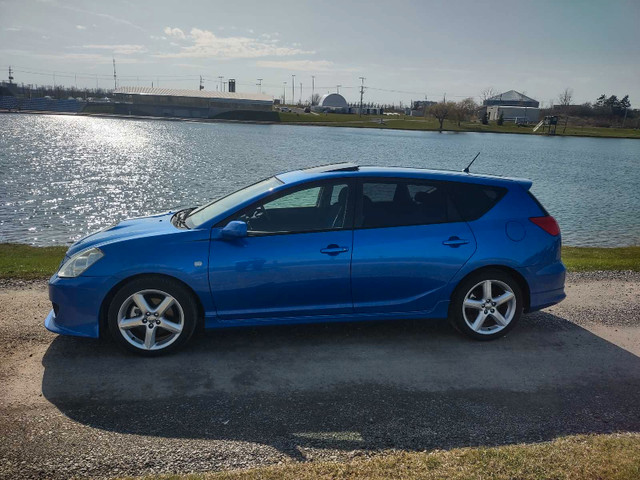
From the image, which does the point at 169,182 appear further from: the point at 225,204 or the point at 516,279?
the point at 516,279

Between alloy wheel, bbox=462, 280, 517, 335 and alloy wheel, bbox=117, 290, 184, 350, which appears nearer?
alloy wheel, bbox=117, 290, 184, 350

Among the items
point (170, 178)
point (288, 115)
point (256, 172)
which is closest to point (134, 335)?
point (170, 178)

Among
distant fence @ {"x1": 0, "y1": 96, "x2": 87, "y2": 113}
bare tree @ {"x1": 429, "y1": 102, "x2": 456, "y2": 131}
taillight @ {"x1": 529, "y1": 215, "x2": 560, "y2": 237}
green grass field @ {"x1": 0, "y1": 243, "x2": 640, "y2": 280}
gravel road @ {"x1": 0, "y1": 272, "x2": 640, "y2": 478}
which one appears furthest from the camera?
distant fence @ {"x1": 0, "y1": 96, "x2": 87, "y2": 113}

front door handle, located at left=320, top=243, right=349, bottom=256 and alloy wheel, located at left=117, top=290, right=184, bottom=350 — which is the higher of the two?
front door handle, located at left=320, top=243, right=349, bottom=256

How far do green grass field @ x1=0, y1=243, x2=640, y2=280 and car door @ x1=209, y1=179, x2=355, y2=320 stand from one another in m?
4.04

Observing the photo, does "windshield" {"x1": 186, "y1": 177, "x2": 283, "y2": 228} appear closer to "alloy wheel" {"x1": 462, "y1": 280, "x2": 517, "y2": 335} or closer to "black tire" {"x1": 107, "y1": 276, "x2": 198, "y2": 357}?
"black tire" {"x1": 107, "y1": 276, "x2": 198, "y2": 357}

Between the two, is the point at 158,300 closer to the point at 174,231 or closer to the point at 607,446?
the point at 174,231

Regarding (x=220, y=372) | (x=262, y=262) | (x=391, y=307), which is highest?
(x=262, y=262)

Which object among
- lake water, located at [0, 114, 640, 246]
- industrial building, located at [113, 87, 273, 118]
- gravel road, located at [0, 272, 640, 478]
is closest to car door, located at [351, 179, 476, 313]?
gravel road, located at [0, 272, 640, 478]

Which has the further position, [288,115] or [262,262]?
[288,115]

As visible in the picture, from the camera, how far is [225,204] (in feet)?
17.6

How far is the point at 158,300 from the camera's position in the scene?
4.89 metres

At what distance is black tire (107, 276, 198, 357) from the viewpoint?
4688mm

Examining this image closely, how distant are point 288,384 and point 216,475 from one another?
1.33 metres
